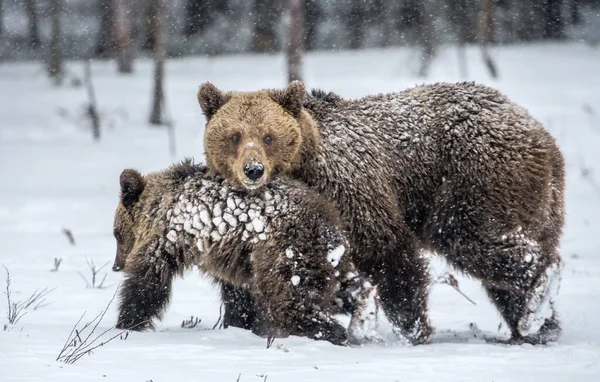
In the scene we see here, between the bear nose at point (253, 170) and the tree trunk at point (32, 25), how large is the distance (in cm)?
1996

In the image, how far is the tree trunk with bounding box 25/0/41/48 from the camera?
24531 mm

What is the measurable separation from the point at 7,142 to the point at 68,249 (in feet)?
28.1

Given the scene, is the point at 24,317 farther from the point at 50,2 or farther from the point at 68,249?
the point at 50,2

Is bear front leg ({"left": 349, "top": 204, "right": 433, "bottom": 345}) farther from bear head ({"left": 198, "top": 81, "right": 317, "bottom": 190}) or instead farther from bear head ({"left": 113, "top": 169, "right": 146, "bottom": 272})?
bear head ({"left": 113, "top": 169, "right": 146, "bottom": 272})

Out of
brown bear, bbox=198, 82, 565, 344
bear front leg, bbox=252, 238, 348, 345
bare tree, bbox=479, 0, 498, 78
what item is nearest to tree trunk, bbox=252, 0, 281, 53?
bare tree, bbox=479, 0, 498, 78

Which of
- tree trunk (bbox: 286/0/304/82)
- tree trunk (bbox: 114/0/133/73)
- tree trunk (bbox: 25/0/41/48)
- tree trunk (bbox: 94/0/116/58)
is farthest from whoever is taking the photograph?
tree trunk (bbox: 94/0/116/58)

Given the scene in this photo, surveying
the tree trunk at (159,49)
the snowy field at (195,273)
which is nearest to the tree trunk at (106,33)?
the snowy field at (195,273)

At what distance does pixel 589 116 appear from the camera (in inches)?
758

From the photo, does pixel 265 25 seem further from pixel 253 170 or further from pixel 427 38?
pixel 253 170

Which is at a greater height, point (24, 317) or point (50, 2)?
point (50, 2)

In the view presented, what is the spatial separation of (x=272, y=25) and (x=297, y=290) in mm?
21068

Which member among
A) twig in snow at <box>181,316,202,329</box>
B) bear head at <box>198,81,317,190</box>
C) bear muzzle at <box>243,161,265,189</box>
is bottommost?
twig in snow at <box>181,316,202,329</box>

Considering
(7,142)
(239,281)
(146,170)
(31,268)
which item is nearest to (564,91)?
(146,170)

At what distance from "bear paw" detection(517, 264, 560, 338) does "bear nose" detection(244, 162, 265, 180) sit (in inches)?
92.6
